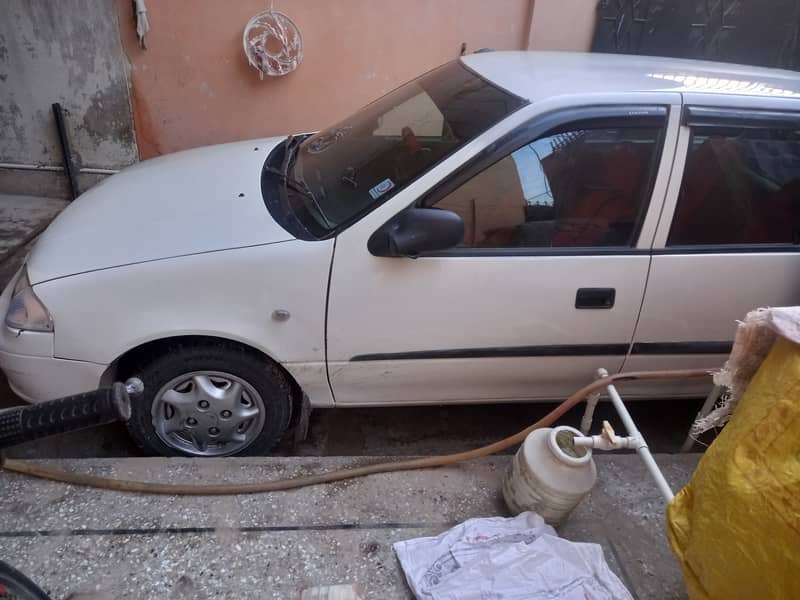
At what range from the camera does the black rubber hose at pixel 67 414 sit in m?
1.07

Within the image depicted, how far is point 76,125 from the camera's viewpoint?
4.68 meters

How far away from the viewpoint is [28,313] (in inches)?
85.6

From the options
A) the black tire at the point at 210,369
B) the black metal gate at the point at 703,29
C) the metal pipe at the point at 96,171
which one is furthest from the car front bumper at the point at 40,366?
the black metal gate at the point at 703,29

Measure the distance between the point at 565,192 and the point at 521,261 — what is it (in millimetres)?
333

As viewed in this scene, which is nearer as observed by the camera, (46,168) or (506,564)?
(506,564)

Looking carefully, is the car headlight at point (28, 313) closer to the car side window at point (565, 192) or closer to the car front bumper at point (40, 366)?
the car front bumper at point (40, 366)

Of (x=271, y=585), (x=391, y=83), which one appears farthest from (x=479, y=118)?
(x=391, y=83)

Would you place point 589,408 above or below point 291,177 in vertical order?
below

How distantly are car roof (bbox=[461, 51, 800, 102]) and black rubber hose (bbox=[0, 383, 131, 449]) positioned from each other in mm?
1819

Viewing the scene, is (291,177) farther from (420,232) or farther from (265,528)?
(265,528)

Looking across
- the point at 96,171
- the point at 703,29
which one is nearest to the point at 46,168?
the point at 96,171

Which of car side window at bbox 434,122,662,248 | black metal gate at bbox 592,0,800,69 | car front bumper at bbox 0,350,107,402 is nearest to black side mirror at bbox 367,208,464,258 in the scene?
car side window at bbox 434,122,662,248

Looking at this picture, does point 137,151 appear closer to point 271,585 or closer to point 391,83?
point 391,83

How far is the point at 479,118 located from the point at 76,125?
12.7 ft
